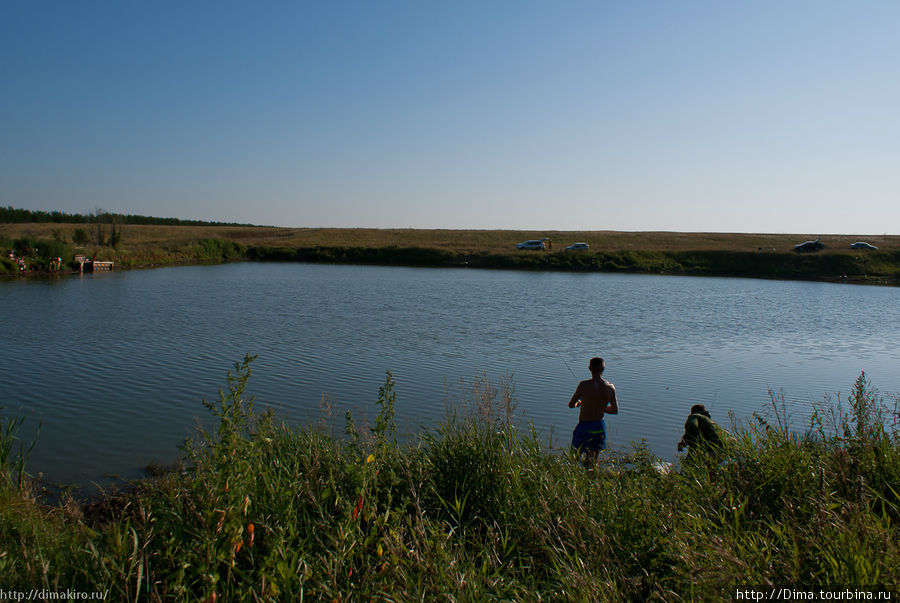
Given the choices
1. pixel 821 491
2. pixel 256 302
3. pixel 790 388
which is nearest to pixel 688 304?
pixel 790 388

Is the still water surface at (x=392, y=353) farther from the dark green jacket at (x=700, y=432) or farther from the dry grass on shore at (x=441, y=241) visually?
the dry grass on shore at (x=441, y=241)

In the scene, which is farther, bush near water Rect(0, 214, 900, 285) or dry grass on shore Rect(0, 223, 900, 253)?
dry grass on shore Rect(0, 223, 900, 253)

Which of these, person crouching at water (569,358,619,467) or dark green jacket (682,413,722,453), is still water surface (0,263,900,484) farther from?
dark green jacket (682,413,722,453)

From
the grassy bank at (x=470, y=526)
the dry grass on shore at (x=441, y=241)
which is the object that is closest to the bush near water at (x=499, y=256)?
the dry grass on shore at (x=441, y=241)

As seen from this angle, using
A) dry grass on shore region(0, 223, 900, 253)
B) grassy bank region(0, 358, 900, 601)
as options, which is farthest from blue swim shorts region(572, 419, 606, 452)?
dry grass on shore region(0, 223, 900, 253)

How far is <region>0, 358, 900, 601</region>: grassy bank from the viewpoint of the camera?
412 cm

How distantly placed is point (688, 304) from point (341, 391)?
2504 centimetres

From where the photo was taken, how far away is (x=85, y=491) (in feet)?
25.0

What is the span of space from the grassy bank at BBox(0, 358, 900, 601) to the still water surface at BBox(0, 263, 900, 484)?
332 centimetres

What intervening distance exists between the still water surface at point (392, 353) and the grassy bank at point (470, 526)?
10.9 ft

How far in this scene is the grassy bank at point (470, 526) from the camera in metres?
4.12

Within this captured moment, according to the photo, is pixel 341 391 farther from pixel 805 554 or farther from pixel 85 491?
pixel 805 554

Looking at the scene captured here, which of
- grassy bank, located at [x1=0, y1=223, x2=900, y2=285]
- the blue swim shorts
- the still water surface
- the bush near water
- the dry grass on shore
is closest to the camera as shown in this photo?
the blue swim shorts

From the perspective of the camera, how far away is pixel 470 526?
5.64 m
